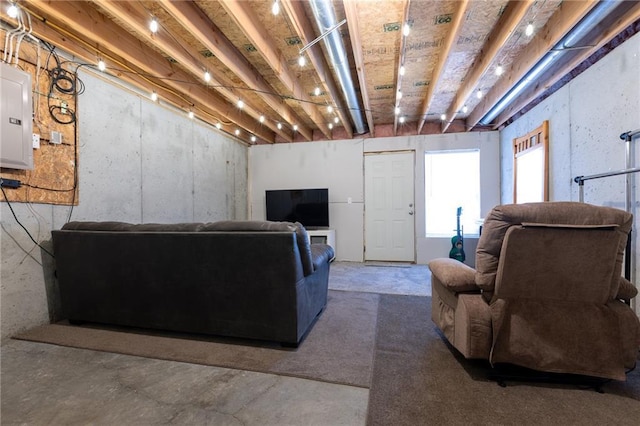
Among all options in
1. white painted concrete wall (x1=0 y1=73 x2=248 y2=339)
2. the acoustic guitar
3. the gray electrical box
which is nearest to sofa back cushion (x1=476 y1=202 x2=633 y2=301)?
the acoustic guitar

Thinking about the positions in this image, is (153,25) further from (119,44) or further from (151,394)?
(151,394)

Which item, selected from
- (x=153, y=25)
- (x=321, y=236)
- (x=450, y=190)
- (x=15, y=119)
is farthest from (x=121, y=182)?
(x=450, y=190)

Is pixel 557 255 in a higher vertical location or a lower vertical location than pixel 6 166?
lower

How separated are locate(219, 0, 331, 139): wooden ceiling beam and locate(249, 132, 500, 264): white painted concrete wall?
164 cm

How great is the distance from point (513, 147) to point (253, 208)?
4.87m

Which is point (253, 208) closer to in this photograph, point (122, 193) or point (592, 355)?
point (122, 193)

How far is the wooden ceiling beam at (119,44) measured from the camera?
2.10m

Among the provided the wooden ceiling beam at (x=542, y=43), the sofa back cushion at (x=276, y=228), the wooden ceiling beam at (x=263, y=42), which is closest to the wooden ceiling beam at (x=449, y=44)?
the wooden ceiling beam at (x=542, y=43)

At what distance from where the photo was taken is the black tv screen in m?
5.26

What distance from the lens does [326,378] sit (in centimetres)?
159

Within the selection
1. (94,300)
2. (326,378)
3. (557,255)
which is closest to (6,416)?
(94,300)

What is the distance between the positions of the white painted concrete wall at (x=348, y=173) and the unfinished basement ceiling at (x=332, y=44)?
102 centimetres

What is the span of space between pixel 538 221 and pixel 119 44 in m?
3.61

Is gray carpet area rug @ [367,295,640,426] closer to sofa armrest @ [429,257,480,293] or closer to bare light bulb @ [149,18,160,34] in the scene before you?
sofa armrest @ [429,257,480,293]
